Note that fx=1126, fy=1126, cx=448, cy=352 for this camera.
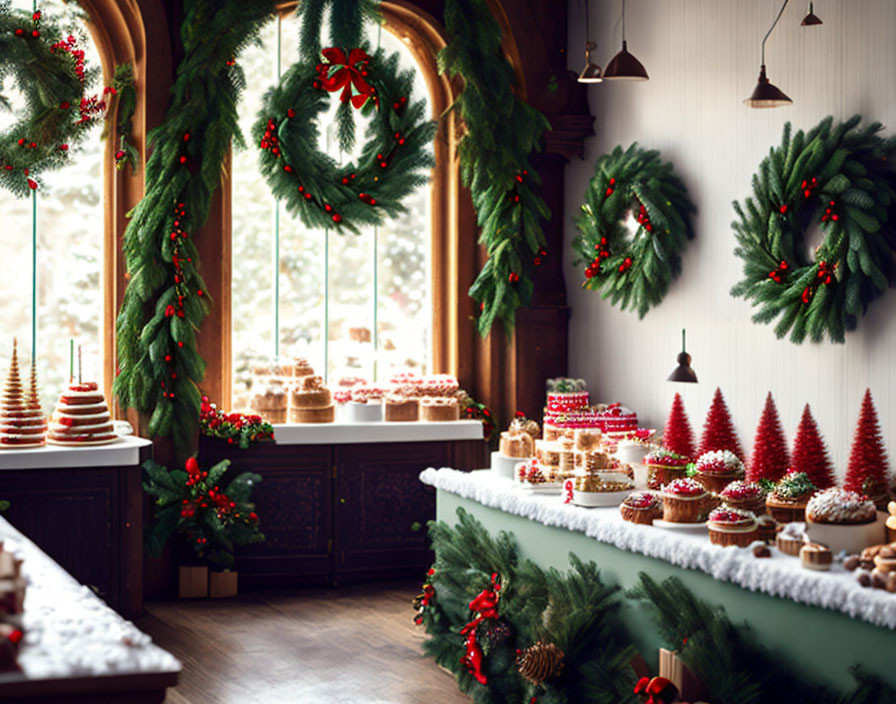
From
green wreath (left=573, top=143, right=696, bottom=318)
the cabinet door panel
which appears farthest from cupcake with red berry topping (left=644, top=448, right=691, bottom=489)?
the cabinet door panel

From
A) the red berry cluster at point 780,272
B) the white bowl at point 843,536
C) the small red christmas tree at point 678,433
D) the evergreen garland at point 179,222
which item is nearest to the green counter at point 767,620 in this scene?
the white bowl at point 843,536

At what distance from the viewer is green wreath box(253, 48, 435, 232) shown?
6.30 meters

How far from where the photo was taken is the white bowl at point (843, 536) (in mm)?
3613

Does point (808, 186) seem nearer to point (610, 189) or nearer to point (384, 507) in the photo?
point (610, 189)

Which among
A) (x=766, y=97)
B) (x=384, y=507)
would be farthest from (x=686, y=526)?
(x=384, y=507)

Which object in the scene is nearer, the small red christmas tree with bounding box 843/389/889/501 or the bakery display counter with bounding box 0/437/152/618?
the small red christmas tree with bounding box 843/389/889/501

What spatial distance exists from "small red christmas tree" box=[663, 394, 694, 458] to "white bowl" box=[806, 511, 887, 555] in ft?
6.02

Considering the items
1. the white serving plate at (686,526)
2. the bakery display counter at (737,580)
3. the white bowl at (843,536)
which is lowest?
the bakery display counter at (737,580)

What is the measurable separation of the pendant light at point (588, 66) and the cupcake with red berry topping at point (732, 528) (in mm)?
2524

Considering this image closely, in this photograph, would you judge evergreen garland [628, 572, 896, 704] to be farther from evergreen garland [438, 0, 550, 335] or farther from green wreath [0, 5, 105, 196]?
green wreath [0, 5, 105, 196]

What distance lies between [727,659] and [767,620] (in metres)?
0.18

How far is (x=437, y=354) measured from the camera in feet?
23.3

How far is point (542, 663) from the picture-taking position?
13.6 ft

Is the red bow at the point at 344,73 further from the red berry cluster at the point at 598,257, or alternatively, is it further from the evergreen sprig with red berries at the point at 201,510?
the evergreen sprig with red berries at the point at 201,510
